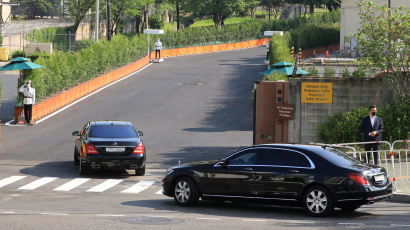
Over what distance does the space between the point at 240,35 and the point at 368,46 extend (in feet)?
244

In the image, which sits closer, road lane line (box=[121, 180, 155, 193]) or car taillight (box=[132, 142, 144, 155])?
road lane line (box=[121, 180, 155, 193])

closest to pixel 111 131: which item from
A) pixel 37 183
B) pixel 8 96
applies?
pixel 37 183

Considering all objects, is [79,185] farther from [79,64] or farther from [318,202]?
[79,64]

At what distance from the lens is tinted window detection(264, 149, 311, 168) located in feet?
50.6

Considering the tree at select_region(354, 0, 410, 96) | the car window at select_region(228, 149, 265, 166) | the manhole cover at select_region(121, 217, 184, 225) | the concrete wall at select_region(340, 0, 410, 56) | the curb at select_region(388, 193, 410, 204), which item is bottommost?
the curb at select_region(388, 193, 410, 204)

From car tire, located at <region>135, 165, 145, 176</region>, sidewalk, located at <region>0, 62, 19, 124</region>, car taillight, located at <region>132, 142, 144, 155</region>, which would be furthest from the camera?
sidewalk, located at <region>0, 62, 19, 124</region>

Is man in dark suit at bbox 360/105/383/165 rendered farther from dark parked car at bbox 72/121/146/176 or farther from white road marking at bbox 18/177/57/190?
white road marking at bbox 18/177/57/190

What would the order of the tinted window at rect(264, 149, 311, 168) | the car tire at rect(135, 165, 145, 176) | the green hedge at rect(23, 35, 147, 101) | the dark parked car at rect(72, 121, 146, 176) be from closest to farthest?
the tinted window at rect(264, 149, 311, 168) → the dark parked car at rect(72, 121, 146, 176) → the car tire at rect(135, 165, 145, 176) → the green hedge at rect(23, 35, 147, 101)

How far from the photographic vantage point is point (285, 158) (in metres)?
15.6

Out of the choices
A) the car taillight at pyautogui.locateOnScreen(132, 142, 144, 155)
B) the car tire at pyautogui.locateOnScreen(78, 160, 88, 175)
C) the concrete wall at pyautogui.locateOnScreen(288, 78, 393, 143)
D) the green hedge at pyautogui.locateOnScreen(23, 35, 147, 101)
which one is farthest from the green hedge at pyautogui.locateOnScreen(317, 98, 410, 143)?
the green hedge at pyautogui.locateOnScreen(23, 35, 147, 101)

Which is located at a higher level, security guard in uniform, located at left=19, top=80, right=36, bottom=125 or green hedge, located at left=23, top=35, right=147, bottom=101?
green hedge, located at left=23, top=35, right=147, bottom=101

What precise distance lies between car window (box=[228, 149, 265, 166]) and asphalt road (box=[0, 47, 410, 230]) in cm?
101

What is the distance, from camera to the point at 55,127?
33.8 meters

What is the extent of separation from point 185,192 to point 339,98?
10.6 meters
